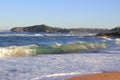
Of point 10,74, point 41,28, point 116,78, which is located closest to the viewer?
point 116,78

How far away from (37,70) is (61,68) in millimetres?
1186

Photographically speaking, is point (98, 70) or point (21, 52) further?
point (21, 52)

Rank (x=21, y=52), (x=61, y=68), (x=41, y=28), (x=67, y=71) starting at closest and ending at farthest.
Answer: (x=67, y=71) → (x=61, y=68) → (x=21, y=52) → (x=41, y=28)

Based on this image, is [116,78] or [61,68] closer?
[116,78]

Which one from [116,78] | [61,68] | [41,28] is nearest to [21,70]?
[61,68]

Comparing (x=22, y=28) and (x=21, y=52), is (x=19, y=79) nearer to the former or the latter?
(x=21, y=52)

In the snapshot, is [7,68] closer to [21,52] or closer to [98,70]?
[98,70]

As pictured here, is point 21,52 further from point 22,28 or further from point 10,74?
point 22,28

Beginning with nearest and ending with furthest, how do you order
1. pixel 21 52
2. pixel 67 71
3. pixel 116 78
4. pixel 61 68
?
pixel 116 78
pixel 67 71
pixel 61 68
pixel 21 52

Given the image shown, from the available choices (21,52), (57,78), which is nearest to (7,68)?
(57,78)

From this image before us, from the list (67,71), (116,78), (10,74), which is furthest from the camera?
(67,71)

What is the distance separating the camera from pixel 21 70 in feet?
45.2

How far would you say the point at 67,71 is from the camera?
13688mm

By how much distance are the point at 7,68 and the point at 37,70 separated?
1300mm
